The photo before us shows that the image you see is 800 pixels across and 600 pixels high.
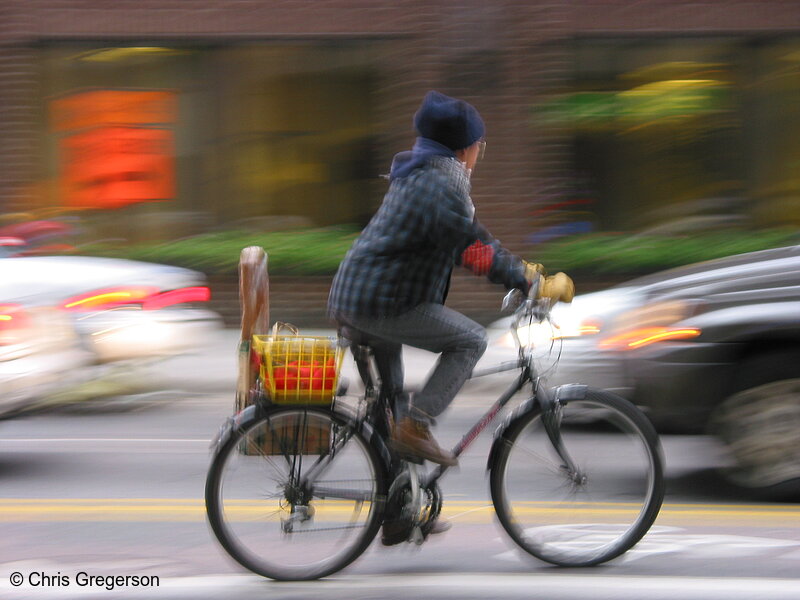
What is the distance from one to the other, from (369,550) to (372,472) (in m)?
0.56

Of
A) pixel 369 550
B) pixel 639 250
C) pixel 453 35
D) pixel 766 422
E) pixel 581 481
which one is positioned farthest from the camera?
pixel 639 250

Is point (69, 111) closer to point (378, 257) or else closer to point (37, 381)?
point (37, 381)

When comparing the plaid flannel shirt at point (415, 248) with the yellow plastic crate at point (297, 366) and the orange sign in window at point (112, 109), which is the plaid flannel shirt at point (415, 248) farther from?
the orange sign in window at point (112, 109)

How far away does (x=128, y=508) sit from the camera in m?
5.82

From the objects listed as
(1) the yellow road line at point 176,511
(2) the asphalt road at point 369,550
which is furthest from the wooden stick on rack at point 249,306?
(1) the yellow road line at point 176,511

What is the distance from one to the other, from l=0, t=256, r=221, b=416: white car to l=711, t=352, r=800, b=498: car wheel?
373 cm

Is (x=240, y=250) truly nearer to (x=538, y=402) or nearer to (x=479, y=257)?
(x=538, y=402)

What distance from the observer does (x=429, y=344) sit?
450cm

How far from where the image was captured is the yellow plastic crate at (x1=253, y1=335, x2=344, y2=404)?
4.38m

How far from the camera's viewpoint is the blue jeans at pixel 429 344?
446 cm

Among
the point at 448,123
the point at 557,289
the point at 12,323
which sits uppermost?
the point at 448,123

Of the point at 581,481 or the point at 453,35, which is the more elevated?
the point at 453,35

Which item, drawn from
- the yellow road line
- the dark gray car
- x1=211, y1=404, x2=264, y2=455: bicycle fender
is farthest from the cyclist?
the dark gray car
